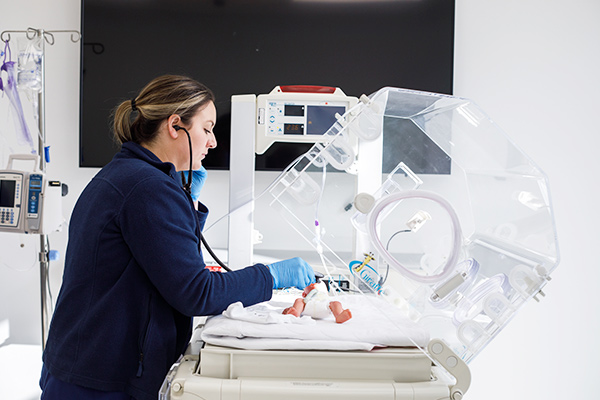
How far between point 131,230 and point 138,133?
0.32 meters

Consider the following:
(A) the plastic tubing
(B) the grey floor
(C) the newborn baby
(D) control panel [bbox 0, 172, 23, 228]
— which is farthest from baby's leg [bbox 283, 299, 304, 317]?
(B) the grey floor

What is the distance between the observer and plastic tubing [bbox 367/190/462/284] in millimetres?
990

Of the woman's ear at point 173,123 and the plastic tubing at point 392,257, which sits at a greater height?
the woman's ear at point 173,123

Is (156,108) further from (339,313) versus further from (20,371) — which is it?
(20,371)

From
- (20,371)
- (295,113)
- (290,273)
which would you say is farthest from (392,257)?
(20,371)

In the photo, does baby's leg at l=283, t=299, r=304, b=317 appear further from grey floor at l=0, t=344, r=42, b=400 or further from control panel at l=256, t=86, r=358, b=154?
grey floor at l=0, t=344, r=42, b=400

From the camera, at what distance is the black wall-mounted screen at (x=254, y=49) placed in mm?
2383

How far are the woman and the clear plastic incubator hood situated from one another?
0.82ft

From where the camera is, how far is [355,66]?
2416mm

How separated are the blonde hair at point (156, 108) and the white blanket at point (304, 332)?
1.63ft

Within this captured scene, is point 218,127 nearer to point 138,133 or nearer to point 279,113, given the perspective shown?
point 279,113

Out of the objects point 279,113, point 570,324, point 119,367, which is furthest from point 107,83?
point 570,324

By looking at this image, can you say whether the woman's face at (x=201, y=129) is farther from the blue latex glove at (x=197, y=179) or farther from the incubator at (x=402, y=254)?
the blue latex glove at (x=197, y=179)

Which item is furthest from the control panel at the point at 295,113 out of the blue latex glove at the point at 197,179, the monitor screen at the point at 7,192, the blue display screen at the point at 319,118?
the monitor screen at the point at 7,192
